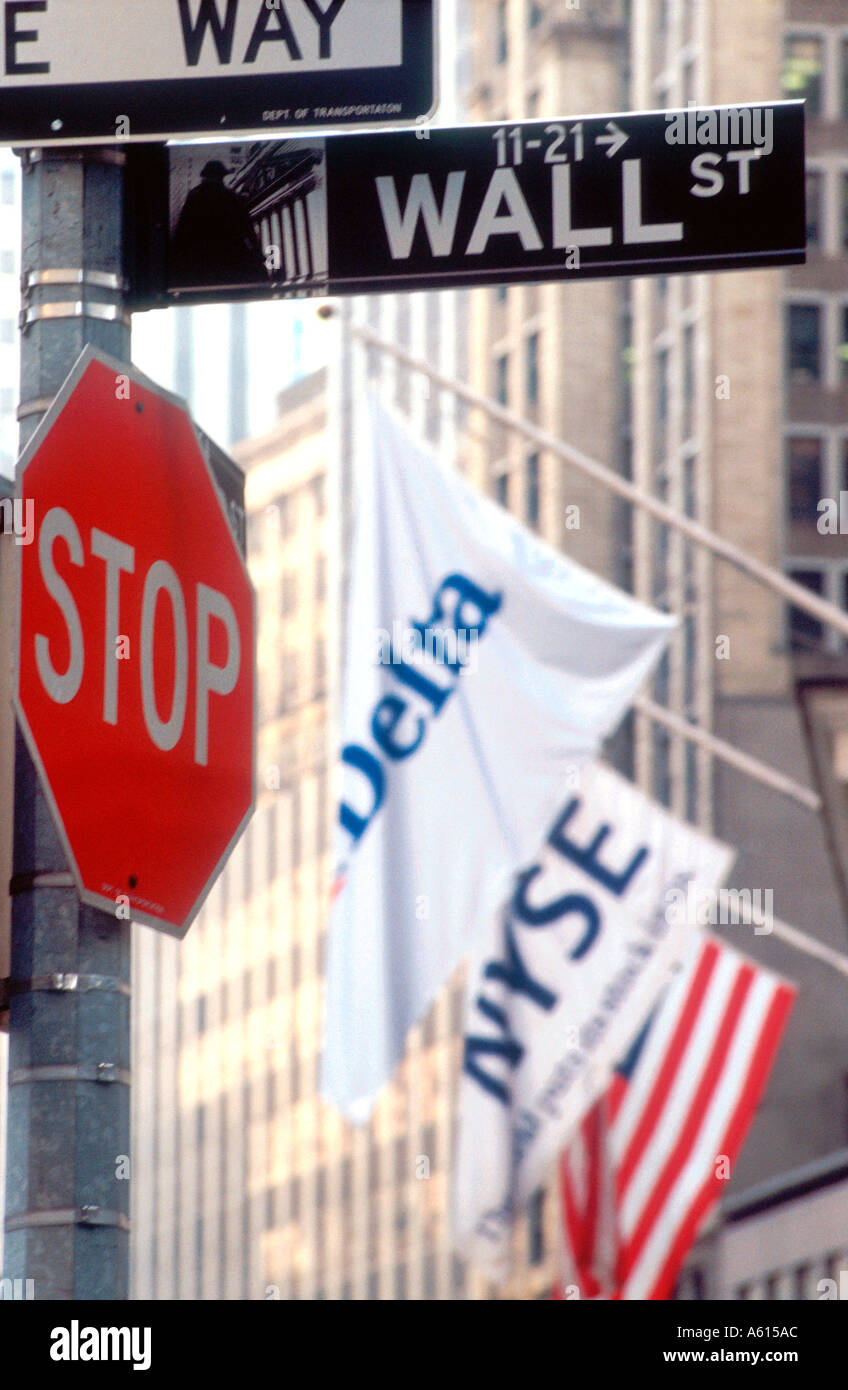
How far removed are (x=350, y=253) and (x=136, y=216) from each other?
15.9 inches

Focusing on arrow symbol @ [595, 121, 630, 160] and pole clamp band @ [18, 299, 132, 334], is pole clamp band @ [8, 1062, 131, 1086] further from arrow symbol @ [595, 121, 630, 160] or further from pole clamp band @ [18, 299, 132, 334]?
arrow symbol @ [595, 121, 630, 160]

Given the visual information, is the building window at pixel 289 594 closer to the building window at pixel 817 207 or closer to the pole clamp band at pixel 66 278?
the building window at pixel 817 207

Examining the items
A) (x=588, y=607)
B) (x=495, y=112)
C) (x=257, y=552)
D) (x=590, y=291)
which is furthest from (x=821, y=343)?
(x=257, y=552)

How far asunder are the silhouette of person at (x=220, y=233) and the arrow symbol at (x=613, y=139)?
65cm

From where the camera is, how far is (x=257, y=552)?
404 feet

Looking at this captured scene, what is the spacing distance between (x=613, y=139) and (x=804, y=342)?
5580 centimetres

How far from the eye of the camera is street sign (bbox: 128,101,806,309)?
4504 mm

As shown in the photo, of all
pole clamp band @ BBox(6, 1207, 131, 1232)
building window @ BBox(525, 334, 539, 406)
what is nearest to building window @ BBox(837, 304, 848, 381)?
building window @ BBox(525, 334, 539, 406)

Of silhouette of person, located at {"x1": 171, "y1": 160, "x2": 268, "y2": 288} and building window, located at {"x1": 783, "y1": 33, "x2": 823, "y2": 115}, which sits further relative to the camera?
building window, located at {"x1": 783, "y1": 33, "x2": 823, "y2": 115}

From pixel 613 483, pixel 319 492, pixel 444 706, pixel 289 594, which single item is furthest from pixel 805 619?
pixel 289 594

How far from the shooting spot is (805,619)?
59094 mm

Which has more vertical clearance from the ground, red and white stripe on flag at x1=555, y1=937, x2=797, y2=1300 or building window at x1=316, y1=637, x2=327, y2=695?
building window at x1=316, y1=637, x2=327, y2=695

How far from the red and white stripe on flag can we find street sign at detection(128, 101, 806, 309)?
61.4 ft

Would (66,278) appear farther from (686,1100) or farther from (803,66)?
(803,66)
